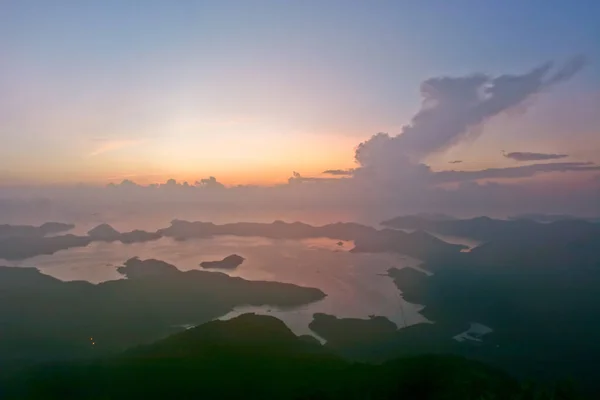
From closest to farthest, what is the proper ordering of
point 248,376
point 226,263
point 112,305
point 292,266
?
point 248,376 < point 112,305 < point 226,263 < point 292,266

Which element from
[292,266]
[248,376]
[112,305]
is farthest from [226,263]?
[248,376]

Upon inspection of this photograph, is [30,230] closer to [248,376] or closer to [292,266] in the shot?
[292,266]

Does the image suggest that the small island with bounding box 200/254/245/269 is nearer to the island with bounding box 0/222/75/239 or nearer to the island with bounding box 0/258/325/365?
the island with bounding box 0/258/325/365

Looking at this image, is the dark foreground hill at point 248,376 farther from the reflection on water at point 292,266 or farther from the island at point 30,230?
the island at point 30,230

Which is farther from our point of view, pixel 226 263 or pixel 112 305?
pixel 226 263

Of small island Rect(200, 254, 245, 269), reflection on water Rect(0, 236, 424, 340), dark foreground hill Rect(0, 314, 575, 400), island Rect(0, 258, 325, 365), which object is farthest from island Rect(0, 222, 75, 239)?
dark foreground hill Rect(0, 314, 575, 400)

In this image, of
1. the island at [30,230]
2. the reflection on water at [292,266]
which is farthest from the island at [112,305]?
the island at [30,230]

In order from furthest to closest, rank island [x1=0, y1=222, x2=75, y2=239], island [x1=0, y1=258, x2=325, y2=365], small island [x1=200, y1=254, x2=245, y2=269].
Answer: island [x1=0, y1=222, x2=75, y2=239]
small island [x1=200, y1=254, x2=245, y2=269]
island [x1=0, y1=258, x2=325, y2=365]
